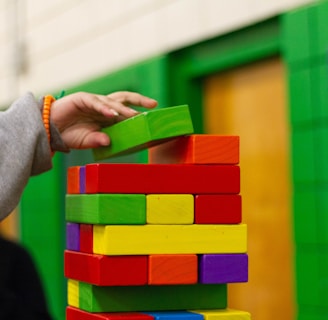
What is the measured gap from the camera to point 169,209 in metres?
1.45

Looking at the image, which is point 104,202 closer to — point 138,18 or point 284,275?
point 284,275

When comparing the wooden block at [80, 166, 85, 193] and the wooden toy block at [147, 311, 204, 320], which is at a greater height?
the wooden block at [80, 166, 85, 193]

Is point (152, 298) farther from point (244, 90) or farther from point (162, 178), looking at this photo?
point (244, 90)

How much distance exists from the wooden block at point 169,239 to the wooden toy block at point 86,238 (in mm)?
18

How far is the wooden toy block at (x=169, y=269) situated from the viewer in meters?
1.42

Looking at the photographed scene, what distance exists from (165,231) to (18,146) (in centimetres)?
30

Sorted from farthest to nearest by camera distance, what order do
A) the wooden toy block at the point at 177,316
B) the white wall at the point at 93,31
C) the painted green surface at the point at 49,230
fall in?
the painted green surface at the point at 49,230 → the white wall at the point at 93,31 → the wooden toy block at the point at 177,316

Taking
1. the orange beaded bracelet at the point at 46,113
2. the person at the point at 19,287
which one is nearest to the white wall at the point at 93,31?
the person at the point at 19,287

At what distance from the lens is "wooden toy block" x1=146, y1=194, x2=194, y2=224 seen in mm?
1440

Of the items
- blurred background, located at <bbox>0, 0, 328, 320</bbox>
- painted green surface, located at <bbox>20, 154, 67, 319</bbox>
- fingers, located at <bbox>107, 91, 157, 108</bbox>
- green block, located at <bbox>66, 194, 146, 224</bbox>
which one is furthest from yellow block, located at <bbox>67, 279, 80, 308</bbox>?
painted green surface, located at <bbox>20, 154, 67, 319</bbox>

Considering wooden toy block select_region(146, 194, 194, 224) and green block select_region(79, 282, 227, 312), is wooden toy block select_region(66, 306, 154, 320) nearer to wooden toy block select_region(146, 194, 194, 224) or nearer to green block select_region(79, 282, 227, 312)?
green block select_region(79, 282, 227, 312)

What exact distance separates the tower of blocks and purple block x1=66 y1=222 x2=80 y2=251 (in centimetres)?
7

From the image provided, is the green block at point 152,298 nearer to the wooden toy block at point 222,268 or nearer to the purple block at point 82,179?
the wooden toy block at point 222,268

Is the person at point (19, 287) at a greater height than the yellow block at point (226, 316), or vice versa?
the yellow block at point (226, 316)
